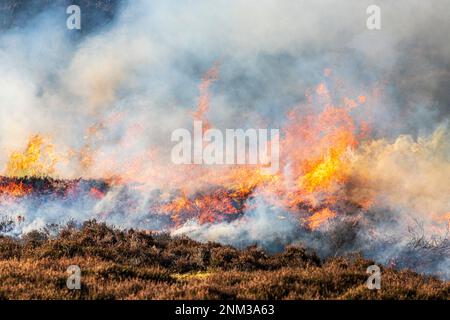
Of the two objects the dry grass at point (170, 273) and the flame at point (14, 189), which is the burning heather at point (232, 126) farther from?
the dry grass at point (170, 273)

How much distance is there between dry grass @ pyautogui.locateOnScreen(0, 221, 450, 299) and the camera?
29.0 ft

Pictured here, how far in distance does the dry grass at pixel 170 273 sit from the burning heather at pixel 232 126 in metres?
6.49

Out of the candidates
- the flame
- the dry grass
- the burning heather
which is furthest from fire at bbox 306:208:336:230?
the flame

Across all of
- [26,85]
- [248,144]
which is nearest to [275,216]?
[248,144]

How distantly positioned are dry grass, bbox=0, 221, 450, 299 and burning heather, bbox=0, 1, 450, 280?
6485 mm

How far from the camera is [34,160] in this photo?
3400cm

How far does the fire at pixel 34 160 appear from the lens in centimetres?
3294

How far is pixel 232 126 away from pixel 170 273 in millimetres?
20941

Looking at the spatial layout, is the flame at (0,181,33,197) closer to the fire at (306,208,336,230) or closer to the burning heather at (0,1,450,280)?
the burning heather at (0,1,450,280)

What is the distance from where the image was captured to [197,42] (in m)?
38.8

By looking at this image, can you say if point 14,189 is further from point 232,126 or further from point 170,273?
point 170,273

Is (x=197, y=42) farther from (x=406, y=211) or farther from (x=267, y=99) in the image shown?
(x=406, y=211)

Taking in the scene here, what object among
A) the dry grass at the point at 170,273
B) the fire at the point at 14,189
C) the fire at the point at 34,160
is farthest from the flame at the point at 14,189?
the dry grass at the point at 170,273

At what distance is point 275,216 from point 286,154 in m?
5.82
